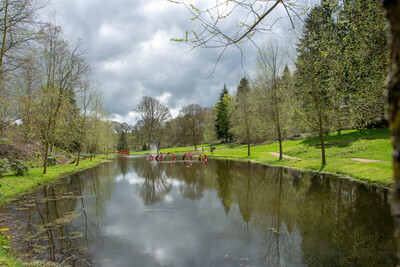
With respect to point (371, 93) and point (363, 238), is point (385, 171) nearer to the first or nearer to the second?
point (371, 93)

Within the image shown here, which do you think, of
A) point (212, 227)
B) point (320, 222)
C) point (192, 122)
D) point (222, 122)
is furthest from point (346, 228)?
point (222, 122)

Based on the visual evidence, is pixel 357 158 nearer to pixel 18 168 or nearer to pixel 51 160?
pixel 18 168

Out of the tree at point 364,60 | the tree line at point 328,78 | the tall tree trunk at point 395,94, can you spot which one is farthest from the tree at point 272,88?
the tall tree trunk at point 395,94

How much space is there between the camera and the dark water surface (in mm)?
5719

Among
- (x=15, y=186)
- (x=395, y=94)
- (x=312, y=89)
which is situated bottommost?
(x=15, y=186)

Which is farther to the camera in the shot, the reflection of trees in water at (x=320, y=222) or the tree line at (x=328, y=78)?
the tree line at (x=328, y=78)

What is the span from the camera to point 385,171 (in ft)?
44.4

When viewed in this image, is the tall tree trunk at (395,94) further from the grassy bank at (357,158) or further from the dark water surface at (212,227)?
the grassy bank at (357,158)

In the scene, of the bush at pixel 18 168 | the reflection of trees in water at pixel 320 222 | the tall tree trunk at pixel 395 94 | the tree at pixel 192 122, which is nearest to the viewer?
the tall tree trunk at pixel 395 94

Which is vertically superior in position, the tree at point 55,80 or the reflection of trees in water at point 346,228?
the tree at point 55,80

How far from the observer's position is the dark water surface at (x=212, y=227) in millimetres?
5719

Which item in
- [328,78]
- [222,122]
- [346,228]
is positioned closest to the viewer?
[346,228]

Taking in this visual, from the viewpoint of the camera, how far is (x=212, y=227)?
25.4 ft

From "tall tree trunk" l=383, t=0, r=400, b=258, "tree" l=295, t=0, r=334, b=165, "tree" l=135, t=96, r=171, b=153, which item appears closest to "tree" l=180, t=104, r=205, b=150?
"tree" l=135, t=96, r=171, b=153
